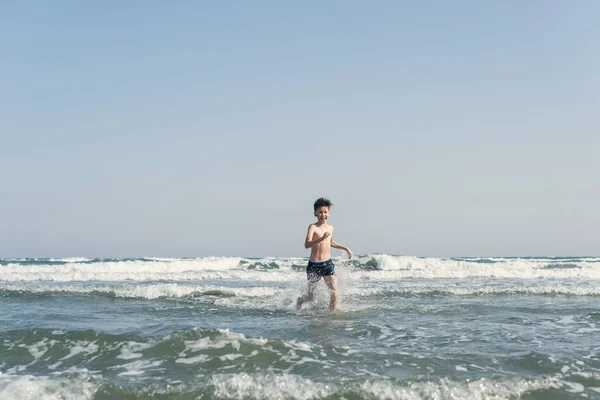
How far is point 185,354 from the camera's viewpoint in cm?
607

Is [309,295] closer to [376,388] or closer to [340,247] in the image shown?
[340,247]

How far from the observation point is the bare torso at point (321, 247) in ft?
32.6

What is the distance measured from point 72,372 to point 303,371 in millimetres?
2597

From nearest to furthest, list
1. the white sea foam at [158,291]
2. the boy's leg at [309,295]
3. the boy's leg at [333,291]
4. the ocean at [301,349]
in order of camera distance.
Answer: the ocean at [301,349], the boy's leg at [333,291], the boy's leg at [309,295], the white sea foam at [158,291]

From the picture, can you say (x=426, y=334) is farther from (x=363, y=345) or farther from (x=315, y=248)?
(x=315, y=248)

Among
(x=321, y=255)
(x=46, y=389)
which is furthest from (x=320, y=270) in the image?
(x=46, y=389)

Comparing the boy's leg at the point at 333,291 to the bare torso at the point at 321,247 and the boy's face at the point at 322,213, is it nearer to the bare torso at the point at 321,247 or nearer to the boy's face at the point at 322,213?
the bare torso at the point at 321,247

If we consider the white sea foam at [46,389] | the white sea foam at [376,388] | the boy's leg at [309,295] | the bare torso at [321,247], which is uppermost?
Result: the bare torso at [321,247]

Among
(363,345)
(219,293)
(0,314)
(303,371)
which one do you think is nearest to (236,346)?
(303,371)

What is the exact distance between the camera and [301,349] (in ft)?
20.3

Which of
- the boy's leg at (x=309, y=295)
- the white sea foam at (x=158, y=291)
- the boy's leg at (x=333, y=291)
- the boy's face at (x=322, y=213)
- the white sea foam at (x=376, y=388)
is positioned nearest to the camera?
the white sea foam at (x=376, y=388)

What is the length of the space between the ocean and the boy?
33cm

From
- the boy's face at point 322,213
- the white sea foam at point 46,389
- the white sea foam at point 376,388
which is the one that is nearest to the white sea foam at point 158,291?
the boy's face at point 322,213

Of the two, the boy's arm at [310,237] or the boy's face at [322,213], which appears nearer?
the boy's arm at [310,237]
